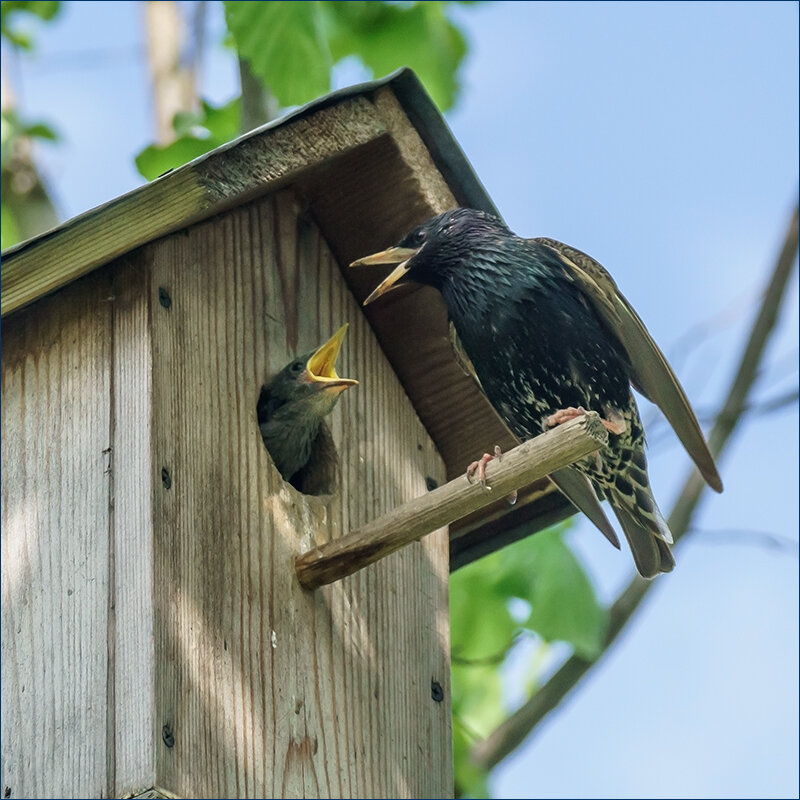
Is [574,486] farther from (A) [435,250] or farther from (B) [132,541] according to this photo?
(B) [132,541]

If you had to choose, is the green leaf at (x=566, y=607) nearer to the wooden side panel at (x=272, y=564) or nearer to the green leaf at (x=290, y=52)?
the wooden side panel at (x=272, y=564)

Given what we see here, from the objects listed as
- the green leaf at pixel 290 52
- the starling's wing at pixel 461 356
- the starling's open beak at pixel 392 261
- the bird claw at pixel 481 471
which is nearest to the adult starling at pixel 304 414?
the starling's open beak at pixel 392 261

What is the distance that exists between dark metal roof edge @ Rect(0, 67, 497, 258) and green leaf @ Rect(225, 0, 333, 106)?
0.54 metres

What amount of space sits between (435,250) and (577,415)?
627mm

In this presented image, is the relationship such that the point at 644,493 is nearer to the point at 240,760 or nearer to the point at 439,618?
the point at 439,618

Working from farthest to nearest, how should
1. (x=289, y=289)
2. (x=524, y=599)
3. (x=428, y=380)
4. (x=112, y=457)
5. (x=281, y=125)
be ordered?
(x=524, y=599)
(x=428, y=380)
(x=289, y=289)
(x=281, y=125)
(x=112, y=457)

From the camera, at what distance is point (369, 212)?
3791 millimetres

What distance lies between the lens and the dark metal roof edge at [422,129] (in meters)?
3.35

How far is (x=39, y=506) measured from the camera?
10.4 feet

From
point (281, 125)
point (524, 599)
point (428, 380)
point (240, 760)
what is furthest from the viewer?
point (524, 599)

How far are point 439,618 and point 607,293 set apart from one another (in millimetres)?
897

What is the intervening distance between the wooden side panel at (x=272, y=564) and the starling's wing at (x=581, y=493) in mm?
351

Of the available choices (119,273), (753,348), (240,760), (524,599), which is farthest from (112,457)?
(753,348)

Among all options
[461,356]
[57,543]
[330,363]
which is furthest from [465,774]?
[57,543]
